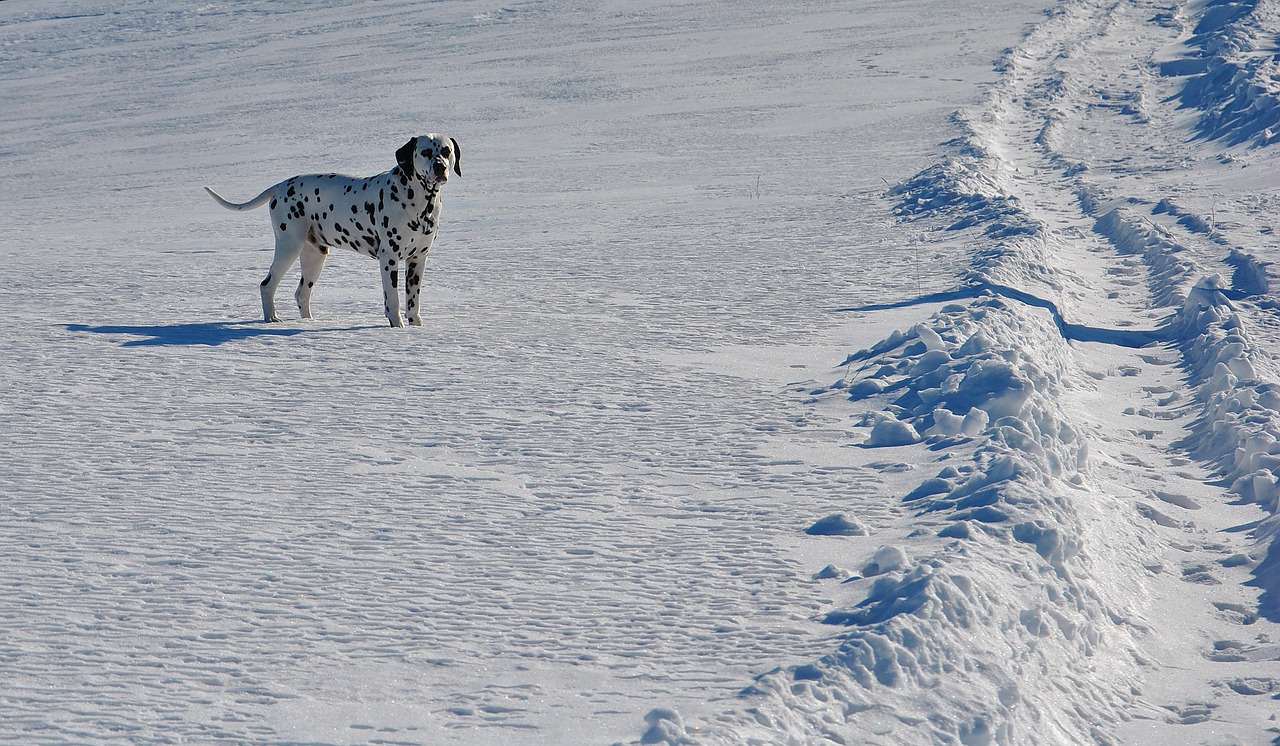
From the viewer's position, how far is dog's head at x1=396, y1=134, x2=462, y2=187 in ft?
23.8

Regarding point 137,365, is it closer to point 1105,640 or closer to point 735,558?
point 735,558

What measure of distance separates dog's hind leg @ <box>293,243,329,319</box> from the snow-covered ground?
0.41 metres

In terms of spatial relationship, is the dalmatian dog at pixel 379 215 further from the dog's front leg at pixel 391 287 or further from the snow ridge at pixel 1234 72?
the snow ridge at pixel 1234 72

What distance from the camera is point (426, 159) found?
7273 mm

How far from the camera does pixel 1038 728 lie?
136 inches

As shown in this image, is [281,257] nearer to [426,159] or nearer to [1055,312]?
[426,159]

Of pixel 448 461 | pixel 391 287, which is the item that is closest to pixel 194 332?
pixel 391 287

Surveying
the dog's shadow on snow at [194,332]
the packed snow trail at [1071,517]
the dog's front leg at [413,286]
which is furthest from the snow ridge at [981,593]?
the dog's shadow on snow at [194,332]

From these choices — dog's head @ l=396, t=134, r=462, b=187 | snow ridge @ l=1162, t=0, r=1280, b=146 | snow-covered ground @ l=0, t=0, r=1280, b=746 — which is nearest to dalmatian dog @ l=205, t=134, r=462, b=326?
dog's head @ l=396, t=134, r=462, b=187

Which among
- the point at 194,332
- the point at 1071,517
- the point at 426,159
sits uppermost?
the point at 426,159

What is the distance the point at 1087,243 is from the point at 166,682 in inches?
365

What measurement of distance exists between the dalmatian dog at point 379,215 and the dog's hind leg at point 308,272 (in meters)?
0.02

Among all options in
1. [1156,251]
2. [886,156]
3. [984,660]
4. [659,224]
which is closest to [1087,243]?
[1156,251]

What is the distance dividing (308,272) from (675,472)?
3.81 m
